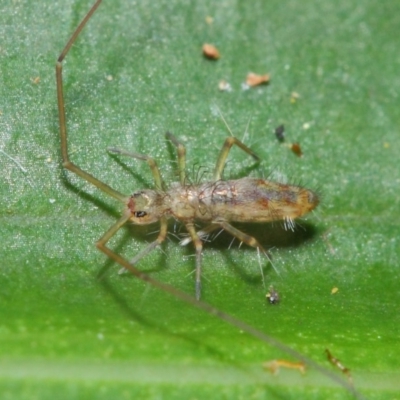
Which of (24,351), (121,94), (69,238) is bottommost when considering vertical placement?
(24,351)

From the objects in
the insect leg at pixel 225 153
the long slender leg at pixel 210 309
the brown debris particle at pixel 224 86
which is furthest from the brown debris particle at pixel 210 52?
the long slender leg at pixel 210 309

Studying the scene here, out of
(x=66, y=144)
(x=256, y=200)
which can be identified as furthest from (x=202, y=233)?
(x=66, y=144)

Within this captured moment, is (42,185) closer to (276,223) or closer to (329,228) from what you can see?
(276,223)

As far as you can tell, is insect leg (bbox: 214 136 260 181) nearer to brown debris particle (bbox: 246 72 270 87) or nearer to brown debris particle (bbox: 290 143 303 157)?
brown debris particle (bbox: 290 143 303 157)

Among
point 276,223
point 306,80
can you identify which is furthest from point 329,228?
point 306,80

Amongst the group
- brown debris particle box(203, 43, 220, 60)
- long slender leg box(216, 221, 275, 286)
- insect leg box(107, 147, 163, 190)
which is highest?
brown debris particle box(203, 43, 220, 60)

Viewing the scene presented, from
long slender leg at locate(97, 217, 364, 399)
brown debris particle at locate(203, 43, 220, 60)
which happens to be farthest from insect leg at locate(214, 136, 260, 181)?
long slender leg at locate(97, 217, 364, 399)

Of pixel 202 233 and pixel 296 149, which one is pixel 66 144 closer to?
pixel 202 233
